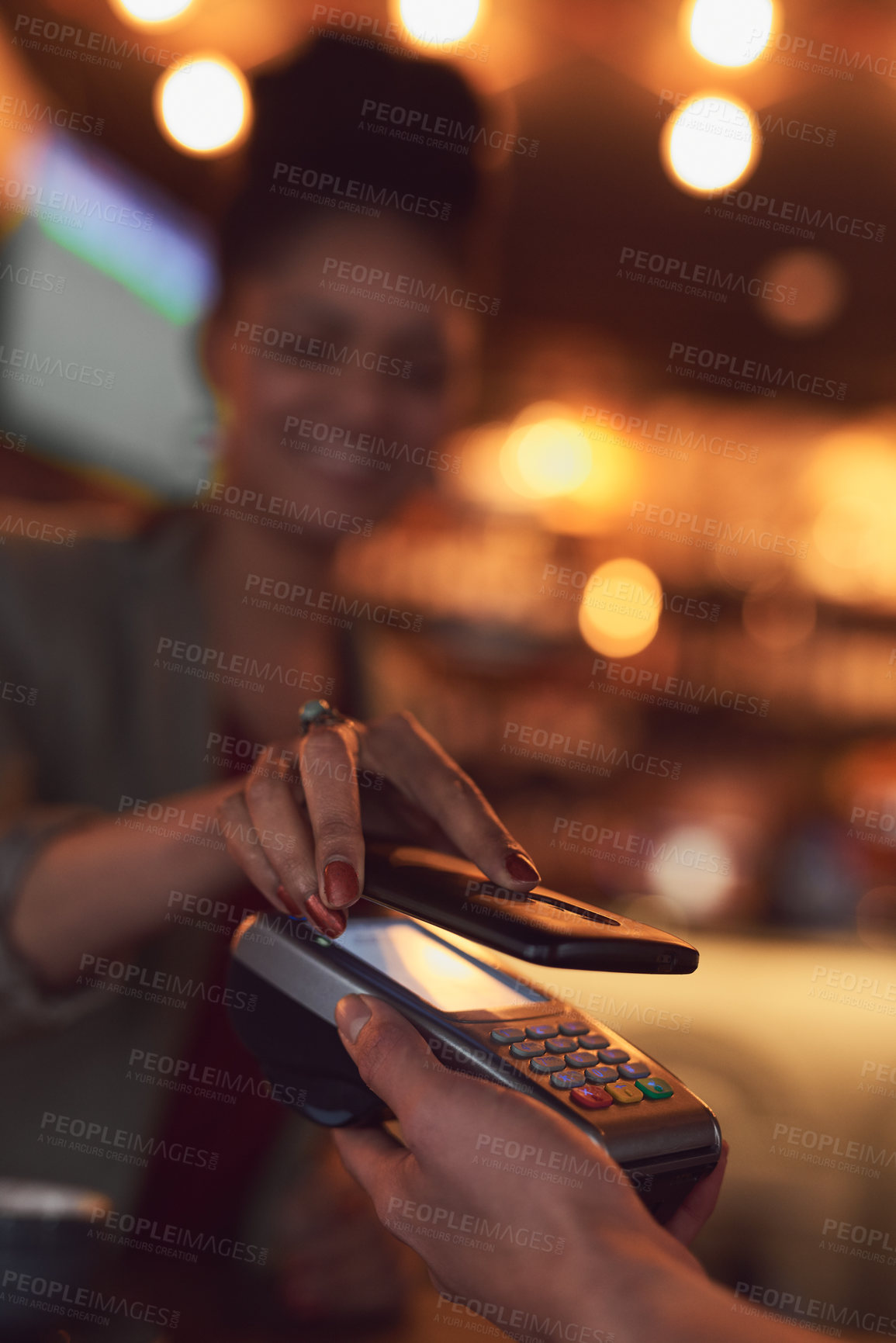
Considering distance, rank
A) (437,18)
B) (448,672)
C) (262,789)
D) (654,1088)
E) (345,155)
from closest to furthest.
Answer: (654,1088) → (262,789) → (345,155) → (437,18) → (448,672)

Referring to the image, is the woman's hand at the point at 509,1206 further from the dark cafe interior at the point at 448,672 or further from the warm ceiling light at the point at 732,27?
the warm ceiling light at the point at 732,27

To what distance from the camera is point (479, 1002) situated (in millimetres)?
520

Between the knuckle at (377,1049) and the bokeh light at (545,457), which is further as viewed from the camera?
the bokeh light at (545,457)

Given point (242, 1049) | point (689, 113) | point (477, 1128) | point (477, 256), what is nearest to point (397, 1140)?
point (477, 1128)

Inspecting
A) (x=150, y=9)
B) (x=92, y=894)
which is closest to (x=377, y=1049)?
(x=92, y=894)

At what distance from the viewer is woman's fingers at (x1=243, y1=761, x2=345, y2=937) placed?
0.53m

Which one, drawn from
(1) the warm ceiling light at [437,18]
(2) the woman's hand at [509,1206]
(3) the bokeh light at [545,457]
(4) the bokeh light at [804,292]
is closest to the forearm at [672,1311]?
(2) the woman's hand at [509,1206]

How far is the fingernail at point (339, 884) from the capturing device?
0.51 metres

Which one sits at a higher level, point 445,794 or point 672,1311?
point 445,794

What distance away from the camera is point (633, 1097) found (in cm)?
46

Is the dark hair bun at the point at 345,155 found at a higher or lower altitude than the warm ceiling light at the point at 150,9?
lower

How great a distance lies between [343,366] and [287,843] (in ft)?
2.02

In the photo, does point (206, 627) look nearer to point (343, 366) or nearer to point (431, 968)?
point (343, 366)

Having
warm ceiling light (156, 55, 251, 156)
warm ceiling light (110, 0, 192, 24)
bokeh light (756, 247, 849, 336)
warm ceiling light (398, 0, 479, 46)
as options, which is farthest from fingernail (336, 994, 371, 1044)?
bokeh light (756, 247, 849, 336)
